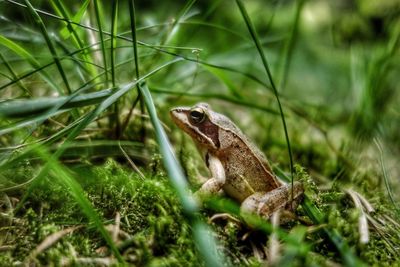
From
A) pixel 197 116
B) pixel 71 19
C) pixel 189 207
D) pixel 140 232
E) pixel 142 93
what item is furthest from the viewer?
pixel 197 116

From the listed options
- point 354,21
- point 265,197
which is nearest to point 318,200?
point 265,197

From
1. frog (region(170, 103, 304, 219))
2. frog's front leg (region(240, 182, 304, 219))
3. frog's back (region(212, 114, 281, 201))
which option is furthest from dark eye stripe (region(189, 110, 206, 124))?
frog's front leg (region(240, 182, 304, 219))

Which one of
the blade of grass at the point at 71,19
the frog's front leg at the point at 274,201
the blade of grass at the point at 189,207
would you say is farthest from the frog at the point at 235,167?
the blade of grass at the point at 71,19

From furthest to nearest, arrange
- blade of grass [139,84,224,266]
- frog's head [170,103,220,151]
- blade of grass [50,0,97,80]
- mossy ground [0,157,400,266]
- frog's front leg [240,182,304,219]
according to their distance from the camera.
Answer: frog's head [170,103,220,151]
blade of grass [50,0,97,80]
frog's front leg [240,182,304,219]
mossy ground [0,157,400,266]
blade of grass [139,84,224,266]

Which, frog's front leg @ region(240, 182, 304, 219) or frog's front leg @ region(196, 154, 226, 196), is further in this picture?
frog's front leg @ region(196, 154, 226, 196)

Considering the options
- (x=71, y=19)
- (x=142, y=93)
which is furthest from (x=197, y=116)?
(x=71, y=19)

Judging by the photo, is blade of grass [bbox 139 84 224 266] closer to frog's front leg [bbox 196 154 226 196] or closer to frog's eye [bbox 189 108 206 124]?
frog's front leg [bbox 196 154 226 196]

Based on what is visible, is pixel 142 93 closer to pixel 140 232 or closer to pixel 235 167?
pixel 140 232

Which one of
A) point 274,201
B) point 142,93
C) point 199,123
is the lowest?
point 274,201
